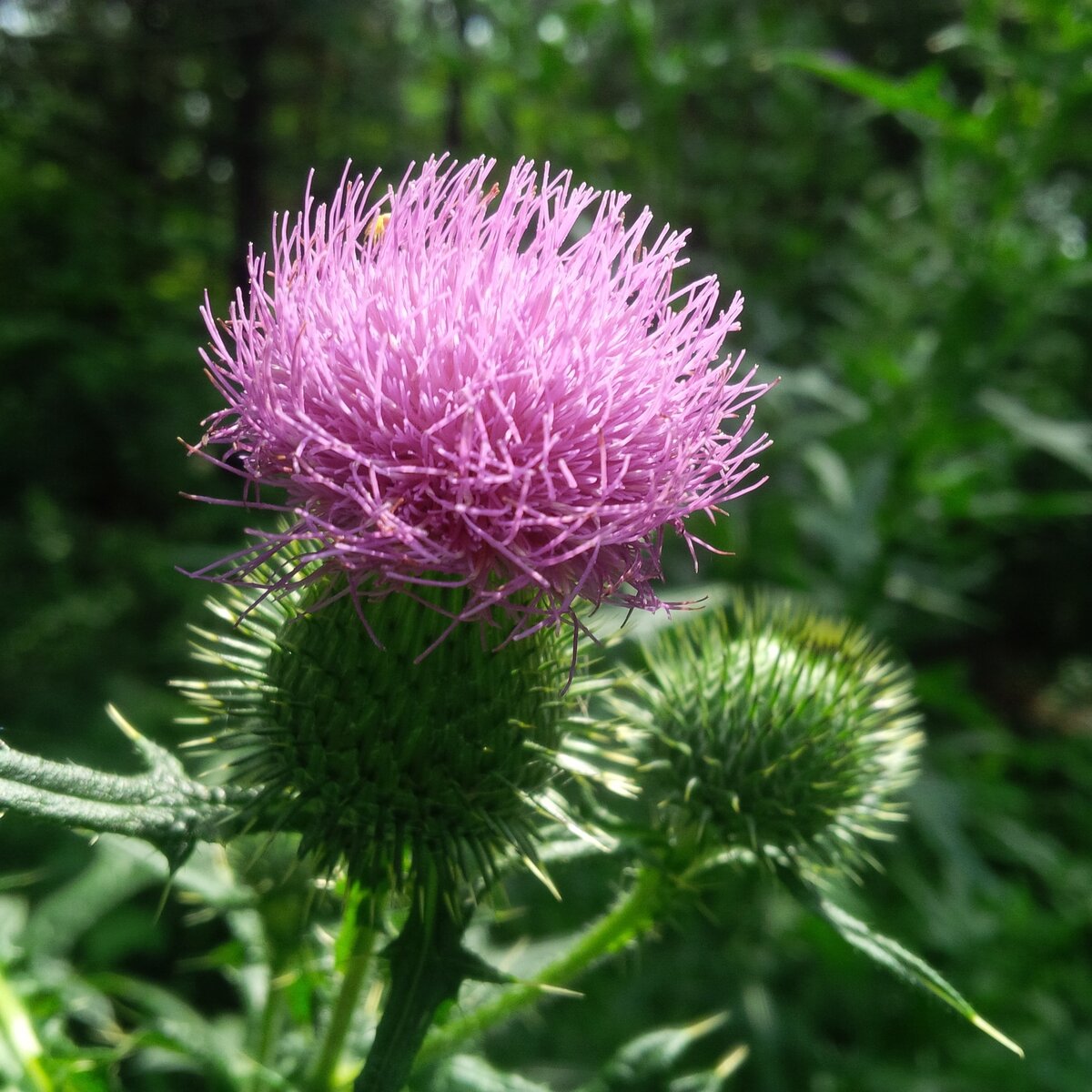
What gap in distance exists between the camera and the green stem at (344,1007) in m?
1.79

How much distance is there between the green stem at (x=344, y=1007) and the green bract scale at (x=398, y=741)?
175 millimetres

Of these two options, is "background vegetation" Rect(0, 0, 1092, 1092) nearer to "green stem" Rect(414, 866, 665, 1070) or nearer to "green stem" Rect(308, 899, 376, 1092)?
"green stem" Rect(414, 866, 665, 1070)

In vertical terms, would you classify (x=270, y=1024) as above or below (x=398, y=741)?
below

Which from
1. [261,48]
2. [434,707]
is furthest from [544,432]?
[261,48]

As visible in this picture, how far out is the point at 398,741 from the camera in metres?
1.66

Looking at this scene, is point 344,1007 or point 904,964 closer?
point 904,964

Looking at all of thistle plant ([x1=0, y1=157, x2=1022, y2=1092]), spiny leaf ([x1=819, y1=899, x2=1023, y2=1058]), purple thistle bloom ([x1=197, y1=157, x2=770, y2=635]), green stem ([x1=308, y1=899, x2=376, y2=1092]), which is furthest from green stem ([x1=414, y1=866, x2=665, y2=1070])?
purple thistle bloom ([x1=197, y1=157, x2=770, y2=635])

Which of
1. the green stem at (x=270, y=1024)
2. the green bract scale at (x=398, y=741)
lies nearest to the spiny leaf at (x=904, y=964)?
A: the green bract scale at (x=398, y=741)

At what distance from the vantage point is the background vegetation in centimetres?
403

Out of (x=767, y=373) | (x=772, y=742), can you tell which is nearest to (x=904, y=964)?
(x=772, y=742)

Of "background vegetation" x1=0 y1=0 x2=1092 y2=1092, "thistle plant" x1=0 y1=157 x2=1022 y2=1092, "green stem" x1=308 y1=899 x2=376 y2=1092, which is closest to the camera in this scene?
"thistle plant" x1=0 y1=157 x2=1022 y2=1092

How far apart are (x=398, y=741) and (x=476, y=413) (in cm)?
59

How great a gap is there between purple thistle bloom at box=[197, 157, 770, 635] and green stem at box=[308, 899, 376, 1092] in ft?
2.18

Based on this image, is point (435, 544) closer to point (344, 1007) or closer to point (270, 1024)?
point (344, 1007)
